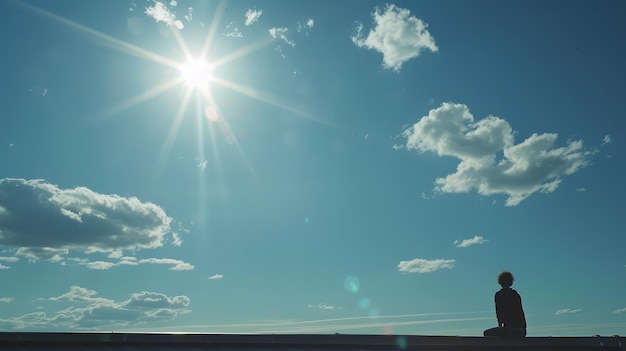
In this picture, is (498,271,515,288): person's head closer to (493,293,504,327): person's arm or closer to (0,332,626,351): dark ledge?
(493,293,504,327): person's arm

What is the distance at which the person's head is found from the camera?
1264 centimetres

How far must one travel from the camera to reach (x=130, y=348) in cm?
862

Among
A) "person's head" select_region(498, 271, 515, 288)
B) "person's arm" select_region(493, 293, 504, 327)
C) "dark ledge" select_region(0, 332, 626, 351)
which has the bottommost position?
"dark ledge" select_region(0, 332, 626, 351)

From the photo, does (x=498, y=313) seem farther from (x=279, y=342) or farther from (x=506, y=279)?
(x=279, y=342)

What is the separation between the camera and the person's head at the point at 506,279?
41.5 feet

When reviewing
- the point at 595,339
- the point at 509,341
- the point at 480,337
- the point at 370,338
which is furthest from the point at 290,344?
the point at 595,339

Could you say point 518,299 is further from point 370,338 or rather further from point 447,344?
point 370,338

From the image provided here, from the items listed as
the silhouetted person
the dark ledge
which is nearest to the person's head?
the silhouetted person

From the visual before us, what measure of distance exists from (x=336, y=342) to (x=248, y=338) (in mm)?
1979

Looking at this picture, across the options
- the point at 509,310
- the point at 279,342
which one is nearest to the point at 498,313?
the point at 509,310

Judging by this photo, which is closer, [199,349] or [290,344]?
[199,349]

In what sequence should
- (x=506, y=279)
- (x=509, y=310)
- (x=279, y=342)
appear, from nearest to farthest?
(x=279, y=342)
(x=509, y=310)
(x=506, y=279)

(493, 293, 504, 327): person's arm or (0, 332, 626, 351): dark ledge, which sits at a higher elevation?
(493, 293, 504, 327): person's arm

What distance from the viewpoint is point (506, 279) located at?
12.7 metres
